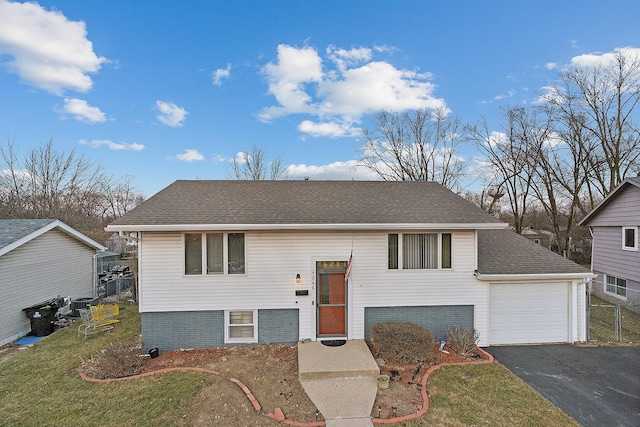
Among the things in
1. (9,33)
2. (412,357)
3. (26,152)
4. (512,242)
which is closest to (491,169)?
(512,242)

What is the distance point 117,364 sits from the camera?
654 centimetres

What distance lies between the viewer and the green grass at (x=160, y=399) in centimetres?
499

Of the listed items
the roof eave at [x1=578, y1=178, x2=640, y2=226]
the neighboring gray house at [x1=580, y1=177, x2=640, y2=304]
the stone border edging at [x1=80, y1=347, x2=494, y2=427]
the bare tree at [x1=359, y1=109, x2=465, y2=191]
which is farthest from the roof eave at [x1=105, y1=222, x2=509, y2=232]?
the bare tree at [x1=359, y1=109, x2=465, y2=191]

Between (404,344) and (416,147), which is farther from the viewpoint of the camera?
(416,147)

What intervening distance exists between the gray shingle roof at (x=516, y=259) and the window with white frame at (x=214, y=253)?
6.97m

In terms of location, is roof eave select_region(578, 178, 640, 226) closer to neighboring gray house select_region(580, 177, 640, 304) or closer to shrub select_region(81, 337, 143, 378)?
neighboring gray house select_region(580, 177, 640, 304)

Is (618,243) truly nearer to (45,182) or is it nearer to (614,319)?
(614,319)

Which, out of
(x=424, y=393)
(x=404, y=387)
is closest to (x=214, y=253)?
(x=404, y=387)

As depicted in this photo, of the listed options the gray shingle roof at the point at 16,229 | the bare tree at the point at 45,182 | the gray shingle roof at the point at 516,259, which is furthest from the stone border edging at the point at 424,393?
the bare tree at the point at 45,182

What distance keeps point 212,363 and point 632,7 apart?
65.4 feet

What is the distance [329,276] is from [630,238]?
1416 cm

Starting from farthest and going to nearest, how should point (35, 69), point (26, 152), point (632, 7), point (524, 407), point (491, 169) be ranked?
point (491, 169) → point (26, 152) → point (35, 69) → point (632, 7) → point (524, 407)

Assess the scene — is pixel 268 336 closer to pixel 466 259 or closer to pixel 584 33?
pixel 466 259

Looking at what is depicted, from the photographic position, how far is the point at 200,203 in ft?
28.2
